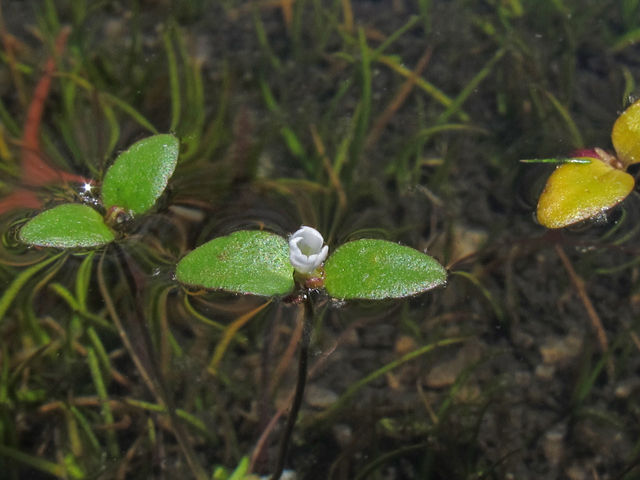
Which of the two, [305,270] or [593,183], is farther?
[593,183]

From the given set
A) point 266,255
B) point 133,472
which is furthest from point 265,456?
point 266,255

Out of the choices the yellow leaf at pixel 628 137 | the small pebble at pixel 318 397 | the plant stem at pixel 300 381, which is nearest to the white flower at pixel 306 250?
the plant stem at pixel 300 381

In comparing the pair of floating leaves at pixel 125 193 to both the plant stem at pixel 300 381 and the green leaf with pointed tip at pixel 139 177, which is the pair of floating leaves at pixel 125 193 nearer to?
the green leaf with pointed tip at pixel 139 177

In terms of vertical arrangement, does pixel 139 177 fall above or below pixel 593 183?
above

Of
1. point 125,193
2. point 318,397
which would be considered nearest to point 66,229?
point 125,193

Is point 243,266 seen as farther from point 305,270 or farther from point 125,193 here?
point 125,193

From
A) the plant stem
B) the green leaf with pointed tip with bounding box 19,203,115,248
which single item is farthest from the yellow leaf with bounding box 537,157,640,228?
the green leaf with pointed tip with bounding box 19,203,115,248
